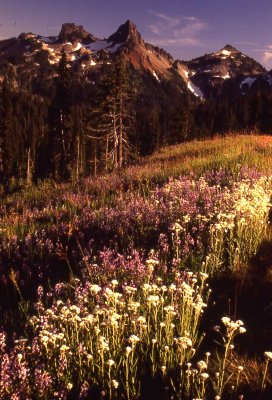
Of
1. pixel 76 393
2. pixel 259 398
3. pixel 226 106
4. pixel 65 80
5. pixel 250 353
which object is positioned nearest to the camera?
pixel 259 398

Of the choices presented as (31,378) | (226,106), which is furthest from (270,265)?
(226,106)

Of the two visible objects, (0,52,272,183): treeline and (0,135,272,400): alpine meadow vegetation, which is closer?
(0,135,272,400): alpine meadow vegetation

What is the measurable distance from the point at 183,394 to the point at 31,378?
127cm

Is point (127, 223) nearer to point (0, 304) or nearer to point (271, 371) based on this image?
point (0, 304)

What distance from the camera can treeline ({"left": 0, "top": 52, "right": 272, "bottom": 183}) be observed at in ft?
130

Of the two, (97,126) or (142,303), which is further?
(97,126)

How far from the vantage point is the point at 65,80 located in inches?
1602

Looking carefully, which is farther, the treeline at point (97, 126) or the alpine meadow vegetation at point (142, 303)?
the treeline at point (97, 126)

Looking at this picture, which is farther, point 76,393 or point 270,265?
point 270,265

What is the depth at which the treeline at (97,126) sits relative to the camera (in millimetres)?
39531

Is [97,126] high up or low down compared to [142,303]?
up

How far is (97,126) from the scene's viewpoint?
46.5 meters

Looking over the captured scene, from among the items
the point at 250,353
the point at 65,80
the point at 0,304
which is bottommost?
the point at 0,304

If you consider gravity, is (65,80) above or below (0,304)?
above
